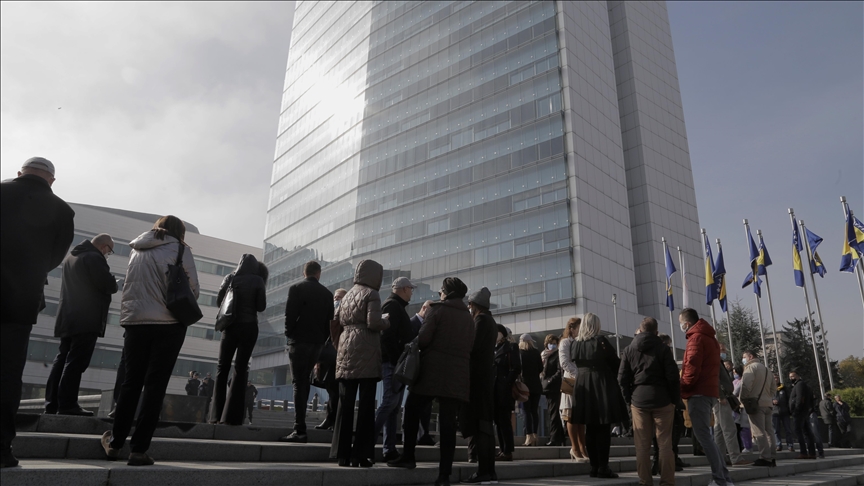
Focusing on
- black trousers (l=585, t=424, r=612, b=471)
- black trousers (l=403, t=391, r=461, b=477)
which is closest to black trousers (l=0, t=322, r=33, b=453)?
black trousers (l=403, t=391, r=461, b=477)

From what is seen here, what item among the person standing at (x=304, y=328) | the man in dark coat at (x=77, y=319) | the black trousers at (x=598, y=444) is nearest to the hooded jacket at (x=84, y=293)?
the man in dark coat at (x=77, y=319)

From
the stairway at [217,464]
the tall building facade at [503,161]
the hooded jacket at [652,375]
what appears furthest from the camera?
the tall building facade at [503,161]

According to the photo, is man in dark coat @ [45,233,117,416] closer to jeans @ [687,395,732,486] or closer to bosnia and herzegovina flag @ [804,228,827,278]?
jeans @ [687,395,732,486]

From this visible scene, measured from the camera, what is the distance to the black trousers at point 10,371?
11.8 feet

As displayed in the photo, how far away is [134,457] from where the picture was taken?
162 inches

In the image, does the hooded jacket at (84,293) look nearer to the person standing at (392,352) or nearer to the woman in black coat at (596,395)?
the person standing at (392,352)

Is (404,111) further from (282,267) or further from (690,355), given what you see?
(690,355)

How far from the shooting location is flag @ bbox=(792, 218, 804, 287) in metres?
23.8

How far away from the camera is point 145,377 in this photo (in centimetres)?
442

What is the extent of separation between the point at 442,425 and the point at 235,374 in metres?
2.70

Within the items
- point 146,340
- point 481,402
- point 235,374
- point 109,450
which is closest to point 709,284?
point 481,402

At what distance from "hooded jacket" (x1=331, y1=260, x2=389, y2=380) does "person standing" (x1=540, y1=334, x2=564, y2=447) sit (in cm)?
452

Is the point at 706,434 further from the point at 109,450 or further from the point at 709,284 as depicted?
the point at 709,284

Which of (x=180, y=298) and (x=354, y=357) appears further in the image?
(x=354, y=357)
